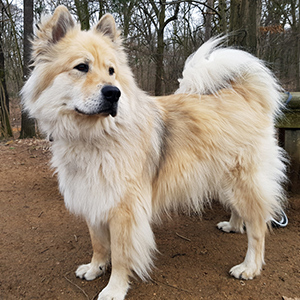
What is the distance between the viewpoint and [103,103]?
1.79 meters

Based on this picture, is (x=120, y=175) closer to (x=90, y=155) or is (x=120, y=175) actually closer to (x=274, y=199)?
(x=90, y=155)

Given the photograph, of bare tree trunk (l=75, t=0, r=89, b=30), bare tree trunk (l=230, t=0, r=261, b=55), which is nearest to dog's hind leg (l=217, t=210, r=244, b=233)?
→ bare tree trunk (l=230, t=0, r=261, b=55)

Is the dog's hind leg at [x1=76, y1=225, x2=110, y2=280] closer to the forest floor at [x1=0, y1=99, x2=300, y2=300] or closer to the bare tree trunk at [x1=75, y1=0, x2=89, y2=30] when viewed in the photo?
the forest floor at [x1=0, y1=99, x2=300, y2=300]

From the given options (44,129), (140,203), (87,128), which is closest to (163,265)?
(140,203)

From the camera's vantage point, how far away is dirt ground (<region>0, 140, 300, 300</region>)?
2.08 m

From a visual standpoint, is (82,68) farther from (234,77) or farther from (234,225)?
(234,225)

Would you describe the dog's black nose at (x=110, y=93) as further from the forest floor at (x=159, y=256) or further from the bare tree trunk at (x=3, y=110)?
the bare tree trunk at (x=3, y=110)

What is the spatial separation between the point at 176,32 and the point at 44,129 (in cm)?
1207

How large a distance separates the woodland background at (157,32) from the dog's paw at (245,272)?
327cm

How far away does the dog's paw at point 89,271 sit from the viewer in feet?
7.44

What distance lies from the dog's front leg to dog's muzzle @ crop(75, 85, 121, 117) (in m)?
0.70

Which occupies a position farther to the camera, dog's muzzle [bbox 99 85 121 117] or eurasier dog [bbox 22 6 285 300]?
eurasier dog [bbox 22 6 285 300]

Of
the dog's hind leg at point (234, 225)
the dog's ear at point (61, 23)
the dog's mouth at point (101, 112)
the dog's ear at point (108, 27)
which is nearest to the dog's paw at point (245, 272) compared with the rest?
the dog's hind leg at point (234, 225)

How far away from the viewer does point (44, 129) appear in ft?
6.81
